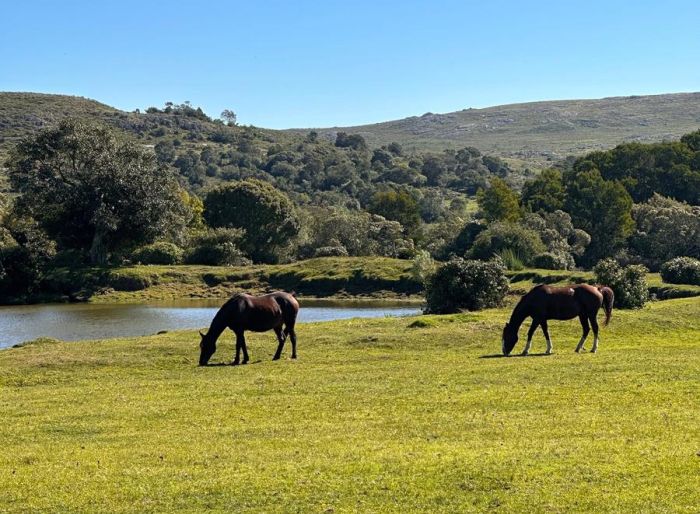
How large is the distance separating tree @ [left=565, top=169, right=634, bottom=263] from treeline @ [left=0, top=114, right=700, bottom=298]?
120mm

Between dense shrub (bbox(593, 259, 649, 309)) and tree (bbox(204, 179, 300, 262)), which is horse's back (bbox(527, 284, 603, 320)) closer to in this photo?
dense shrub (bbox(593, 259, 649, 309))

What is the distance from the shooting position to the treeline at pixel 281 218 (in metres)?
75.8

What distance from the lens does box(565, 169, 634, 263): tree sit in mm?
88750

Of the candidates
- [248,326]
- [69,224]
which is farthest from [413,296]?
[248,326]

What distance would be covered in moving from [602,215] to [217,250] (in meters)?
36.9

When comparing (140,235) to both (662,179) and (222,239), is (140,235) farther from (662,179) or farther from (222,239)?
(662,179)

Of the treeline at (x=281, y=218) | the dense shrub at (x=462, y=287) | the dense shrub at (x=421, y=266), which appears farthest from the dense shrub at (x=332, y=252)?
the dense shrub at (x=462, y=287)

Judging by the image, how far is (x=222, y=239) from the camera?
85.2 m

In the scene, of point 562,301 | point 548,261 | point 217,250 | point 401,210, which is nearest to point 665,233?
point 548,261

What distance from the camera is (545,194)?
3890 inches

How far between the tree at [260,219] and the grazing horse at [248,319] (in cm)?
6127

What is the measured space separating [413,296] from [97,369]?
46035mm

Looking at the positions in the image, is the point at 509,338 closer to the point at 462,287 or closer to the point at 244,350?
the point at 244,350

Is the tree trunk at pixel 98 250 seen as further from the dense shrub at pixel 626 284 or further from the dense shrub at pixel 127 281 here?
the dense shrub at pixel 626 284
